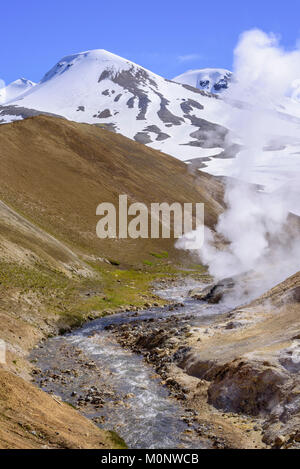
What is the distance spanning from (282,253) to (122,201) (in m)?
42.7

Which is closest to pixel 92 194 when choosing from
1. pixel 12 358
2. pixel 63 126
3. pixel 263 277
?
pixel 63 126

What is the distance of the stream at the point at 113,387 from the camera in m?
20.3

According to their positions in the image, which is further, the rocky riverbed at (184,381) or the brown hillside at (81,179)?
the brown hillside at (81,179)

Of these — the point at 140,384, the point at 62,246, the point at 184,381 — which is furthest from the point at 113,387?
the point at 62,246

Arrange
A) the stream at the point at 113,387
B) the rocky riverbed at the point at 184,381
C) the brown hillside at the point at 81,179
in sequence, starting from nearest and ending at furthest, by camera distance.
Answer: the rocky riverbed at the point at 184,381 → the stream at the point at 113,387 → the brown hillside at the point at 81,179

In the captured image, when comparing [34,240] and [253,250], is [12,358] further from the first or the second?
[253,250]

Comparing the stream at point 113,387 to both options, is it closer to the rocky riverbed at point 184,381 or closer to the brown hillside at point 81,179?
the rocky riverbed at point 184,381

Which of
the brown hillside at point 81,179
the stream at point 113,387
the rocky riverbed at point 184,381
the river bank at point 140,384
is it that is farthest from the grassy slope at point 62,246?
the rocky riverbed at point 184,381

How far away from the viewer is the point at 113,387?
84.7 ft

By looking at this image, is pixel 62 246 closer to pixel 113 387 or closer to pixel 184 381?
pixel 113 387

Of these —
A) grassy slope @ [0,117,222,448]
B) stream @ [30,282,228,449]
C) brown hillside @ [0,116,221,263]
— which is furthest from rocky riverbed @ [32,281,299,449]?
brown hillside @ [0,116,221,263]

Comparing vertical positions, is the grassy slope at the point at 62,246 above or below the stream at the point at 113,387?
above

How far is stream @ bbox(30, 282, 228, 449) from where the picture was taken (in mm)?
20312

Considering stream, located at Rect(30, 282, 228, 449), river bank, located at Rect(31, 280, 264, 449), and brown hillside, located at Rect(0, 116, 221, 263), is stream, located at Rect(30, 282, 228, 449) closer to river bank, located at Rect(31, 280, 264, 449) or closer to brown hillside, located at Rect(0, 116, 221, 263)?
river bank, located at Rect(31, 280, 264, 449)
